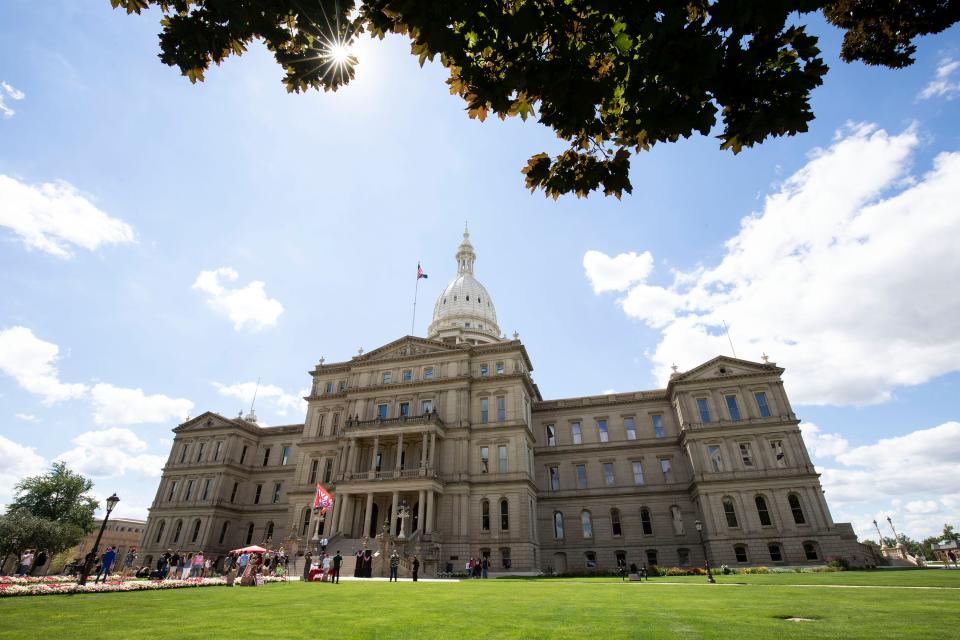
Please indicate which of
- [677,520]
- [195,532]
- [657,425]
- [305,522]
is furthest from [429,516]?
[195,532]

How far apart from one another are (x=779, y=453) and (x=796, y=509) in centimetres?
458

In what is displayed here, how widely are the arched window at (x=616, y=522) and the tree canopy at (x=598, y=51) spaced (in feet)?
151

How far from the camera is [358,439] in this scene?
44938mm

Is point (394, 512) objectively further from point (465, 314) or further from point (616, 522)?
point (465, 314)

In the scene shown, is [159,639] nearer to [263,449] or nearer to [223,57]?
[223,57]

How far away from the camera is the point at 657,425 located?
4841cm

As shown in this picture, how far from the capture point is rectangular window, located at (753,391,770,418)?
140ft

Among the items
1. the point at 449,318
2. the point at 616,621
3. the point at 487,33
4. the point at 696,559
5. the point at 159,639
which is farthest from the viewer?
the point at 449,318

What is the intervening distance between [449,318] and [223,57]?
224 feet

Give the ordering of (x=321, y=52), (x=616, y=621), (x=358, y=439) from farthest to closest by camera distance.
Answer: (x=358, y=439), (x=616, y=621), (x=321, y=52)

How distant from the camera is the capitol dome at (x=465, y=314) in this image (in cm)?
7088

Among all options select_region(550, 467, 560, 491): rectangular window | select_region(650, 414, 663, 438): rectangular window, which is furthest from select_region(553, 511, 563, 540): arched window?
select_region(650, 414, 663, 438): rectangular window

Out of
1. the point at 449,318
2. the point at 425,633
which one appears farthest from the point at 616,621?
the point at 449,318

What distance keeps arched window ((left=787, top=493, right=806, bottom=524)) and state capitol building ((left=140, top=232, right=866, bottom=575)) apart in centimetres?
8
